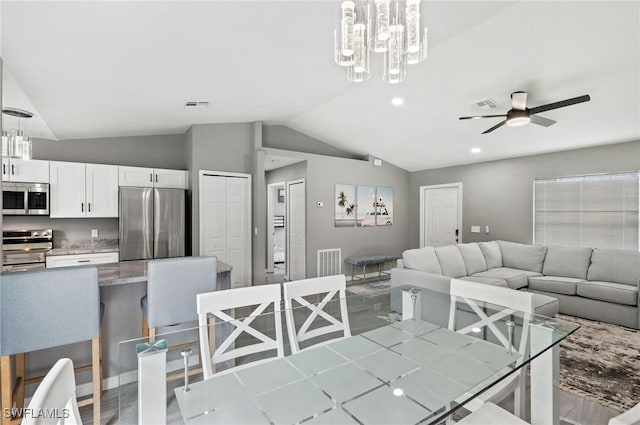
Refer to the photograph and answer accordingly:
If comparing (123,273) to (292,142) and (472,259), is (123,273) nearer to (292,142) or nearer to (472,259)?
(292,142)

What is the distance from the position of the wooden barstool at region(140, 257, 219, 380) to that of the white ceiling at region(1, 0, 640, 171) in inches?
59.5

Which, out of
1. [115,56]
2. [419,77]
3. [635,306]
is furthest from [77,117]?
[635,306]

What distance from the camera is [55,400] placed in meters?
0.82

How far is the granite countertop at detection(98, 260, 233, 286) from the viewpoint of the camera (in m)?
2.13

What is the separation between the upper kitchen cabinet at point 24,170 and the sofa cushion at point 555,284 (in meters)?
6.73

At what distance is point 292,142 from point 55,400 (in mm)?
5472

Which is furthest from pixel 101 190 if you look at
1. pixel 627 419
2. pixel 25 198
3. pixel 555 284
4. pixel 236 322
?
pixel 555 284

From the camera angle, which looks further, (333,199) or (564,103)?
(333,199)

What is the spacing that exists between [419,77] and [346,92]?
1.03m

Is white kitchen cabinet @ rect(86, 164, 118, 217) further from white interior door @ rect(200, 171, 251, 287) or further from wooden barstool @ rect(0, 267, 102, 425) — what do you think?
wooden barstool @ rect(0, 267, 102, 425)

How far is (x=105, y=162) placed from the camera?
4562 mm

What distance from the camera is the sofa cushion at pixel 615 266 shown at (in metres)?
3.97

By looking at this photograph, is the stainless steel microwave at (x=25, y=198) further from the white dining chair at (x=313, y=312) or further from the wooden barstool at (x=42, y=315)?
the white dining chair at (x=313, y=312)

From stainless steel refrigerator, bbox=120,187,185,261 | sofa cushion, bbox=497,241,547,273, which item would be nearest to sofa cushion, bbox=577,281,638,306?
sofa cushion, bbox=497,241,547,273
